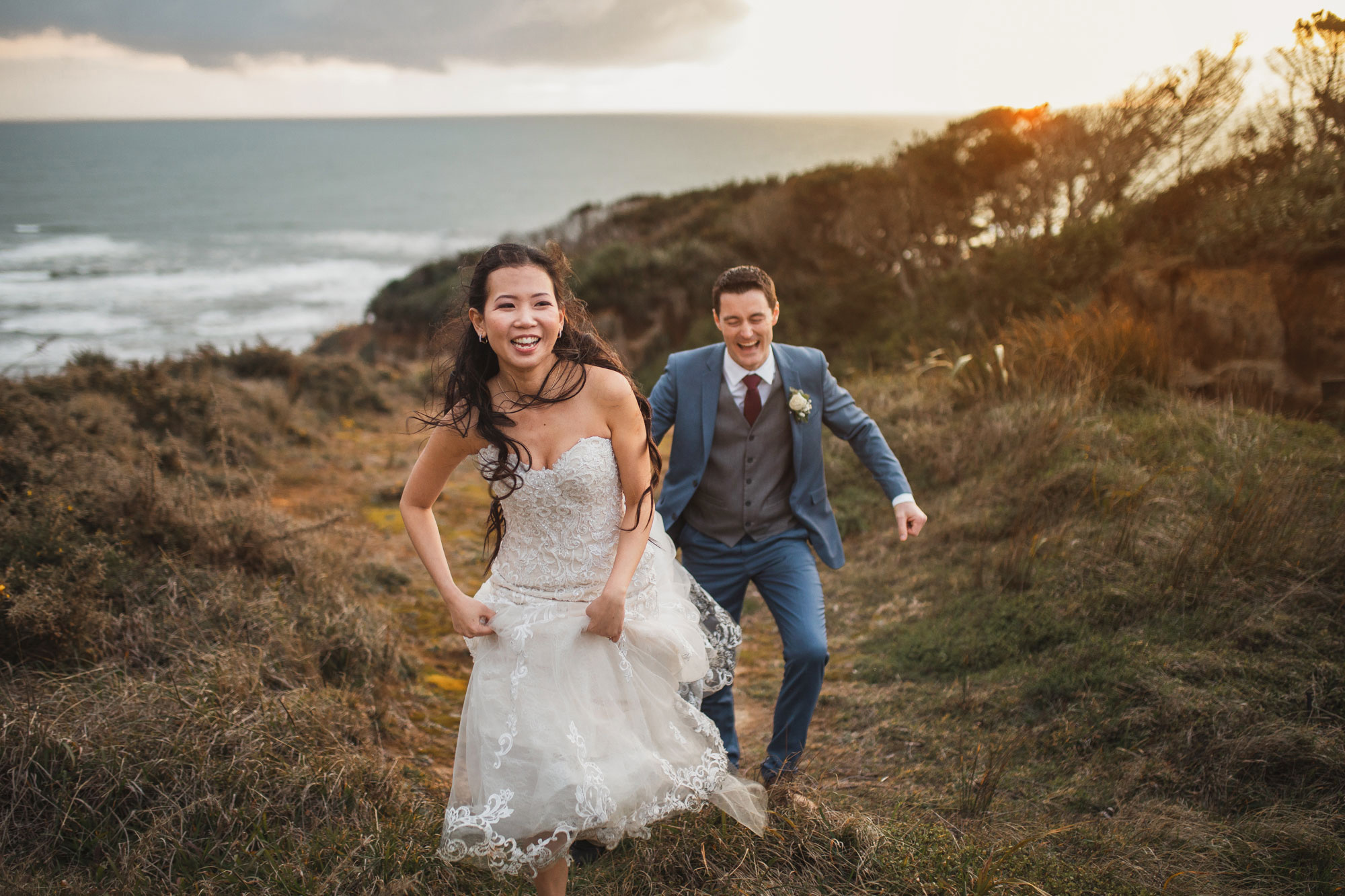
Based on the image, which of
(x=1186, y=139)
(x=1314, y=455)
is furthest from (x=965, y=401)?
(x=1186, y=139)

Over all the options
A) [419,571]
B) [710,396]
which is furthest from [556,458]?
[419,571]

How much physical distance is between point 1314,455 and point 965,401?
258 centimetres

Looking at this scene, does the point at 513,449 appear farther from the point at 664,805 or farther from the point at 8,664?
the point at 8,664

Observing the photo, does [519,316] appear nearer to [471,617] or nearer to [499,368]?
[499,368]

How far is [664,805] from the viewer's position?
84.8 inches

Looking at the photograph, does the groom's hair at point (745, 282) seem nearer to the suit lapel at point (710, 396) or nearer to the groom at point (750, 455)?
the groom at point (750, 455)

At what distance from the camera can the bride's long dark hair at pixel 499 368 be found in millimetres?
2221

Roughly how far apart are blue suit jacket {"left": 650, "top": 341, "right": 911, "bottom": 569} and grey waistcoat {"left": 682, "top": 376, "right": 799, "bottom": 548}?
0.06 meters

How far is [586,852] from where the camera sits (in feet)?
9.08

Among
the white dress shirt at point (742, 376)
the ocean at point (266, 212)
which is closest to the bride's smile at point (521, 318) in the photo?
the white dress shirt at point (742, 376)

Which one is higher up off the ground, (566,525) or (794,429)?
(794,429)

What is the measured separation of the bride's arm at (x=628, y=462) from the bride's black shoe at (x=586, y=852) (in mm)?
1071

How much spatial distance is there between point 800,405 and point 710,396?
391 mm

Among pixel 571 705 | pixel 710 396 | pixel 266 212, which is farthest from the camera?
pixel 266 212
